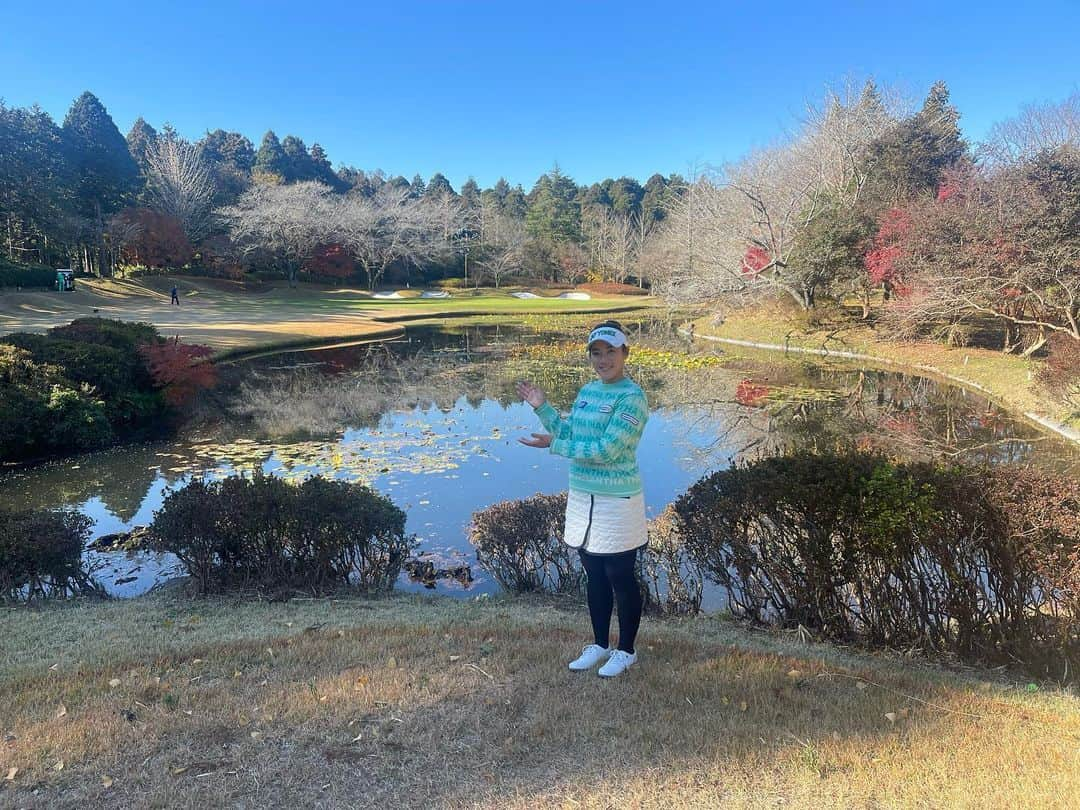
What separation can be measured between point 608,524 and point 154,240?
148ft

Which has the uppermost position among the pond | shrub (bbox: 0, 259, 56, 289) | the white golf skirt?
shrub (bbox: 0, 259, 56, 289)

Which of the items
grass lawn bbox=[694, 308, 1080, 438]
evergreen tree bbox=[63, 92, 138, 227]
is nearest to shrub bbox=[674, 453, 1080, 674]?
grass lawn bbox=[694, 308, 1080, 438]

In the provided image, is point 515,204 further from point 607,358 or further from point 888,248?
point 607,358

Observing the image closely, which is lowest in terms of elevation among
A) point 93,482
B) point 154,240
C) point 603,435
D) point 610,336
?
point 93,482

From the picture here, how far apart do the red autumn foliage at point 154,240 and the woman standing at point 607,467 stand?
4429 centimetres

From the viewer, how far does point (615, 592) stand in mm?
3174

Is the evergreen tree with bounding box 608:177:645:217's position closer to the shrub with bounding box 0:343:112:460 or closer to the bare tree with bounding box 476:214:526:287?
the bare tree with bounding box 476:214:526:287

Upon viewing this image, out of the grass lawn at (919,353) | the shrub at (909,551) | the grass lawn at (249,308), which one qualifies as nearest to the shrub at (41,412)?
the grass lawn at (249,308)

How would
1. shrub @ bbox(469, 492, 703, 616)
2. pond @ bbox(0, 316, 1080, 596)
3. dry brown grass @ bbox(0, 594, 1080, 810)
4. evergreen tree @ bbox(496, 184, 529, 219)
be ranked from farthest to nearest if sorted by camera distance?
evergreen tree @ bbox(496, 184, 529, 219)
pond @ bbox(0, 316, 1080, 596)
shrub @ bbox(469, 492, 703, 616)
dry brown grass @ bbox(0, 594, 1080, 810)

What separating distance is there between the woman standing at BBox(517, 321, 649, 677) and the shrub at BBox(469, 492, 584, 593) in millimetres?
2346

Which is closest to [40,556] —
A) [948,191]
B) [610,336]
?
[610,336]

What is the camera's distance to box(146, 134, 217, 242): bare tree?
44.1 metres

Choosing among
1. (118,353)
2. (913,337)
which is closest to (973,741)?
(118,353)

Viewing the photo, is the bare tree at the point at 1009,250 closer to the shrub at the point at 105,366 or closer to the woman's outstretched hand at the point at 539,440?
Result: the woman's outstretched hand at the point at 539,440
